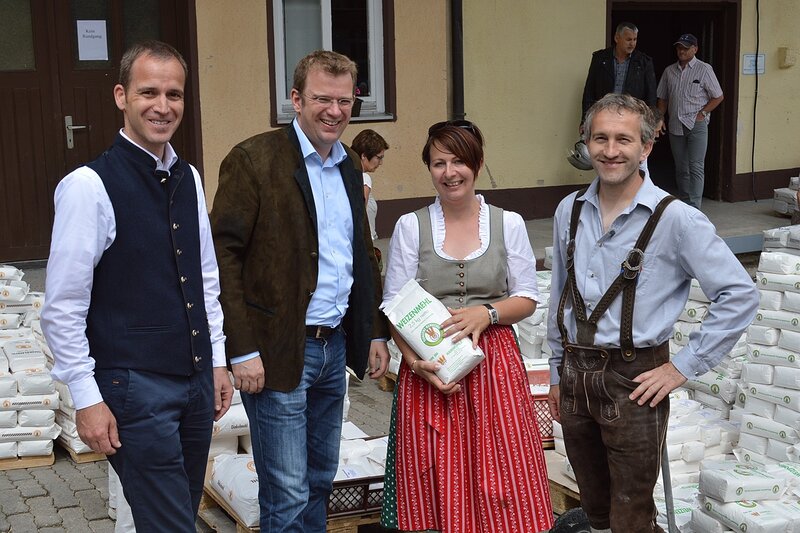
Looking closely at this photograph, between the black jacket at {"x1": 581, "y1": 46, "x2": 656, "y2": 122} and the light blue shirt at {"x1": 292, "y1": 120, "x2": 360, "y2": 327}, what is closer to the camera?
the light blue shirt at {"x1": 292, "y1": 120, "x2": 360, "y2": 327}

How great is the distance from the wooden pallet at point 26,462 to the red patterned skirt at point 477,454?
2.58m

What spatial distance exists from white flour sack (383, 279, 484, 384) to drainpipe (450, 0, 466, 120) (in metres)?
7.42

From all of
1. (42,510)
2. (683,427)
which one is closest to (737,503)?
(683,427)

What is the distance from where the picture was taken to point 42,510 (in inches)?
200

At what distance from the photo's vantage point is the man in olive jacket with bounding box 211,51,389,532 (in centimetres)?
358

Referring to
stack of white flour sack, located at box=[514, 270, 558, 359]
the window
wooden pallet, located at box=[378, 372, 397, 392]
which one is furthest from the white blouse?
the window

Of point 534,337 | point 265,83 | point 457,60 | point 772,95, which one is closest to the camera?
point 534,337

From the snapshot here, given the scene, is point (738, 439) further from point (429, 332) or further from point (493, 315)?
point (429, 332)

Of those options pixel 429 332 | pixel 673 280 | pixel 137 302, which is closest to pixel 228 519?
pixel 429 332

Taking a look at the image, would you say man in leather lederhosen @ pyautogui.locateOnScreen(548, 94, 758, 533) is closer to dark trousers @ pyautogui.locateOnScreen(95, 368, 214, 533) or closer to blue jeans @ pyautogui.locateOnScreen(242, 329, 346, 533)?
blue jeans @ pyautogui.locateOnScreen(242, 329, 346, 533)

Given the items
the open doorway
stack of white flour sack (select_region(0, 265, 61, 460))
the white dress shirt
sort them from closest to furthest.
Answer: the white dress shirt → stack of white flour sack (select_region(0, 265, 61, 460)) → the open doorway

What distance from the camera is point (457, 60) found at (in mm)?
11062

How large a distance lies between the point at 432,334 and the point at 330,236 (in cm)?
50

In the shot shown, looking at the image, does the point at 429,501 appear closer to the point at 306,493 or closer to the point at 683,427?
the point at 306,493
